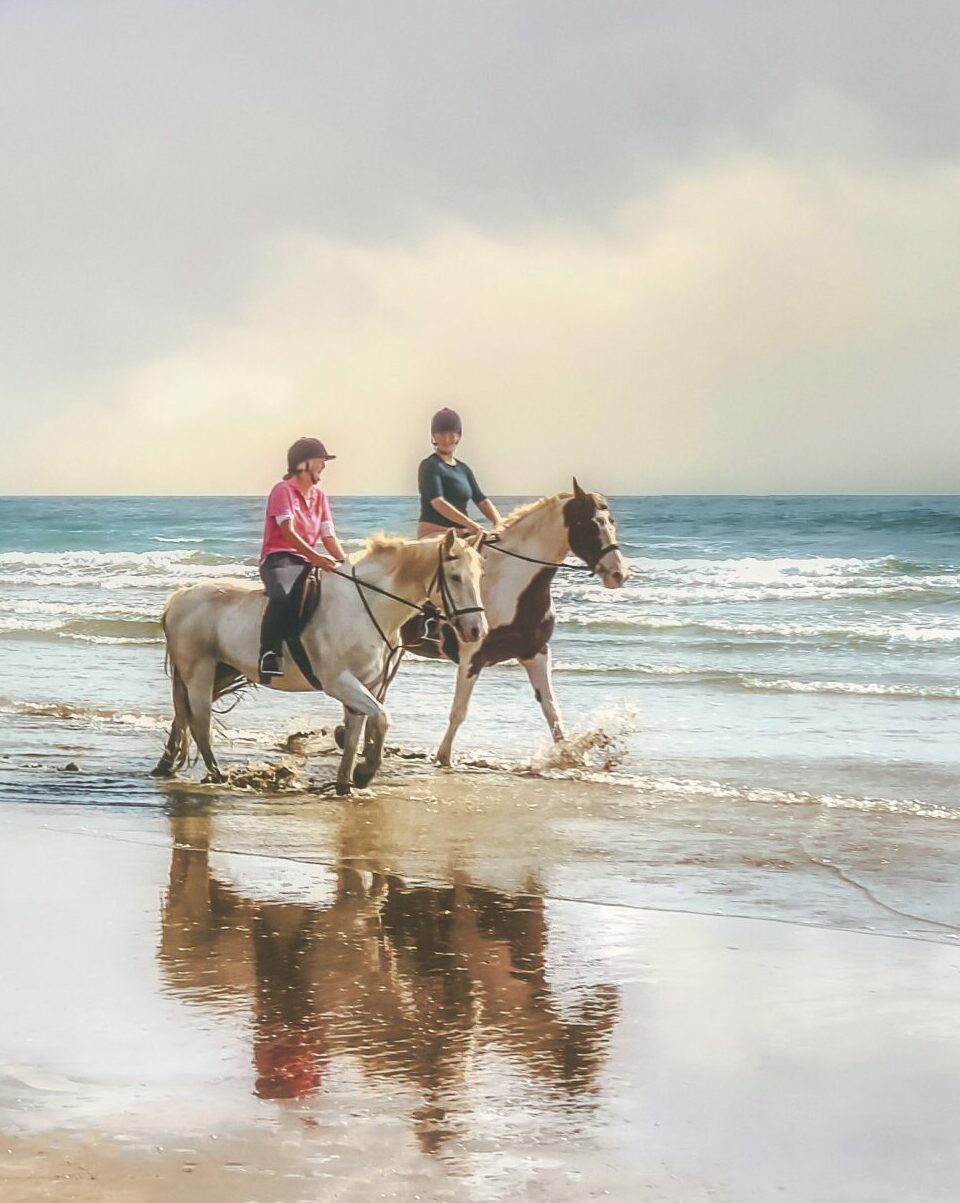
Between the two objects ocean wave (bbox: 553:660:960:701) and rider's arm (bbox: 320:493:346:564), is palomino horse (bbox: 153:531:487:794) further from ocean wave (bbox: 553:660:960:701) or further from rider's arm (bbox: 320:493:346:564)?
ocean wave (bbox: 553:660:960:701)

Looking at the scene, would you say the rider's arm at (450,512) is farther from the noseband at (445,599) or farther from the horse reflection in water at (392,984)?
the horse reflection in water at (392,984)

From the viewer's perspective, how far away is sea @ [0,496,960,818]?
10555mm

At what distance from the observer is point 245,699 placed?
1513 cm

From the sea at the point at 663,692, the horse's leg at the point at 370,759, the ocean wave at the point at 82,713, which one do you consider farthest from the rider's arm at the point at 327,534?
the ocean wave at the point at 82,713

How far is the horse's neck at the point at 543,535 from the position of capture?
10586 millimetres

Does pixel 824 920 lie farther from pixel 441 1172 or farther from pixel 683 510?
pixel 683 510

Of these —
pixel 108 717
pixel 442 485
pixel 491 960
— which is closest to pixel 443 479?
pixel 442 485

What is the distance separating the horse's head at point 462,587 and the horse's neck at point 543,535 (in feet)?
5.38

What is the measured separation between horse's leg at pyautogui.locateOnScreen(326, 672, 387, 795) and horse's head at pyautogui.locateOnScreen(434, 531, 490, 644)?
2.30 feet

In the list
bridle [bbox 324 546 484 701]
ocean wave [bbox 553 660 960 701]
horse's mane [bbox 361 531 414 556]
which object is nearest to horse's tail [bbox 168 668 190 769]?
bridle [bbox 324 546 484 701]

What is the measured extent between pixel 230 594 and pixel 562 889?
381cm

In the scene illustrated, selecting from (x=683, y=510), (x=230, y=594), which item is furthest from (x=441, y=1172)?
(x=683, y=510)

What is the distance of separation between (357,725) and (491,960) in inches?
156

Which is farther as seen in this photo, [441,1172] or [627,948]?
[627,948]
